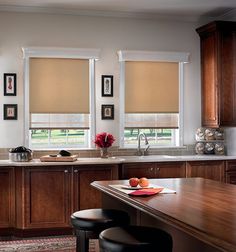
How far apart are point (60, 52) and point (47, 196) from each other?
1.84m

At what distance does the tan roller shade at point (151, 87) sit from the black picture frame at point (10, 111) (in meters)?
1.45

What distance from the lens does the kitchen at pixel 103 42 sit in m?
5.96

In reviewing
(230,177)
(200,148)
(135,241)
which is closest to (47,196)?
(200,148)

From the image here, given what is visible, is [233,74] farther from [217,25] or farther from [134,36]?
[134,36]

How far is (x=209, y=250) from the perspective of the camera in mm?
2504

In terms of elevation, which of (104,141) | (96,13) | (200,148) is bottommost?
(200,148)

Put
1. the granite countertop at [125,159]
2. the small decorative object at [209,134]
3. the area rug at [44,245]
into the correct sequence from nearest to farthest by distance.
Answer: the area rug at [44,245] < the granite countertop at [125,159] < the small decorative object at [209,134]

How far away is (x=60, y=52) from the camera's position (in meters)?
6.04

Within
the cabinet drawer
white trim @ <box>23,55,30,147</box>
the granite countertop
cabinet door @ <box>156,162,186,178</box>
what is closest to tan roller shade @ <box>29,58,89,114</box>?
white trim @ <box>23,55,30,147</box>

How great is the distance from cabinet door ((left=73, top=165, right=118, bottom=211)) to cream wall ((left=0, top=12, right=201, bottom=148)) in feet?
2.60

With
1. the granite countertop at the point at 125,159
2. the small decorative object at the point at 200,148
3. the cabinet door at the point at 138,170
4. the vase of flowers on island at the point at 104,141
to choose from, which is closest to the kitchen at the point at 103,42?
the small decorative object at the point at 200,148

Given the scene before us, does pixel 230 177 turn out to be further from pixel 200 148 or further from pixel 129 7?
pixel 129 7

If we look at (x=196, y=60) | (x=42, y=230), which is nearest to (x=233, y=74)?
(x=196, y=60)

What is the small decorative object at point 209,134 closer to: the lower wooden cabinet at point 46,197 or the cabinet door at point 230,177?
the cabinet door at point 230,177
